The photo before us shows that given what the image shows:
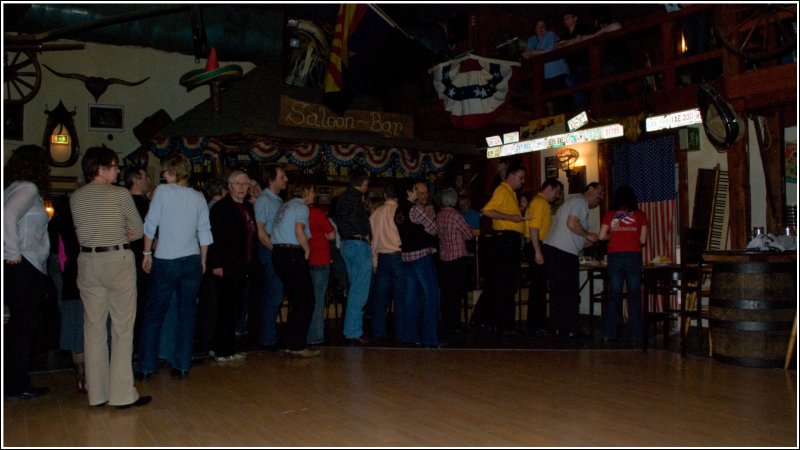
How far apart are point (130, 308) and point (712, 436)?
3171 millimetres

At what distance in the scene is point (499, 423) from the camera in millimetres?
4051

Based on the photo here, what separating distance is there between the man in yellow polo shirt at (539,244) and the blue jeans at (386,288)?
1413mm

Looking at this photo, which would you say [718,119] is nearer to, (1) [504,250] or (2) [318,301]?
(1) [504,250]

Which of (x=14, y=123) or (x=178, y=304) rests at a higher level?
(x=14, y=123)

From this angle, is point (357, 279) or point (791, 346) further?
point (357, 279)

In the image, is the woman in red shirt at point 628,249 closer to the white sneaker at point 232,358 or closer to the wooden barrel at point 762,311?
the wooden barrel at point 762,311

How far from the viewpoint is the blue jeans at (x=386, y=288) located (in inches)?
286

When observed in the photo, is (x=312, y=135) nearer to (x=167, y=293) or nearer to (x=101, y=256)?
(x=167, y=293)

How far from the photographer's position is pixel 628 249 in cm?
713

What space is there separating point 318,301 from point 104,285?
301 cm

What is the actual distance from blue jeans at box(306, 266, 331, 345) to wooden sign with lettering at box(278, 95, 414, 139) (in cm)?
439

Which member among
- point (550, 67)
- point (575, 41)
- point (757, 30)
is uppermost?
point (575, 41)

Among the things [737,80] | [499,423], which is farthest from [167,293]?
[737,80]

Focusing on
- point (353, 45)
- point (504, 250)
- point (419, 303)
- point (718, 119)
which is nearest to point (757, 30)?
point (718, 119)
